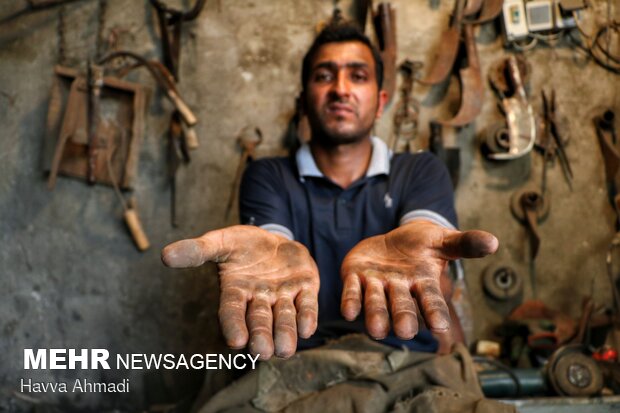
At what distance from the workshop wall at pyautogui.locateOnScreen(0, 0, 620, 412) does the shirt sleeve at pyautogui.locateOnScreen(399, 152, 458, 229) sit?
0.59m

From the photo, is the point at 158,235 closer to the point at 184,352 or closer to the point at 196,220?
the point at 196,220

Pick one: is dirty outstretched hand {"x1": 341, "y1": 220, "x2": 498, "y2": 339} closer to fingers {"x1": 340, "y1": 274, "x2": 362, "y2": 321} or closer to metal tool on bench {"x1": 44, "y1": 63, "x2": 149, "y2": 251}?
fingers {"x1": 340, "y1": 274, "x2": 362, "y2": 321}

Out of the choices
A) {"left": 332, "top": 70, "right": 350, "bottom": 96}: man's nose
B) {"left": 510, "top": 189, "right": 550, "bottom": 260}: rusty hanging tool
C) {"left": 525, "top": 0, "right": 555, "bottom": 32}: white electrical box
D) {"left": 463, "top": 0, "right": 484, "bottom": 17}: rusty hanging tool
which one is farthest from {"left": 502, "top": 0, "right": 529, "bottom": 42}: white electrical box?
{"left": 332, "top": 70, "right": 350, "bottom": 96}: man's nose

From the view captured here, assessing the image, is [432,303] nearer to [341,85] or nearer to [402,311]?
[402,311]

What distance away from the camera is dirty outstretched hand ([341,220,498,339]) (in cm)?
100

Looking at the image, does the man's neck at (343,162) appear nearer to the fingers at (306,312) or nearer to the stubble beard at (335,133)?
the stubble beard at (335,133)

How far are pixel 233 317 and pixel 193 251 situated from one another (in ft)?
0.51

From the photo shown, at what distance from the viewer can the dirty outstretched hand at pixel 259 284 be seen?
1.02 m

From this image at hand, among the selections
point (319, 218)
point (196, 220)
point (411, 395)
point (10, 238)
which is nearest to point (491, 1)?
point (319, 218)

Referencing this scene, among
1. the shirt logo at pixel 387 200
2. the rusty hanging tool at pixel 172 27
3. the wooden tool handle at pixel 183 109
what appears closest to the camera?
the shirt logo at pixel 387 200

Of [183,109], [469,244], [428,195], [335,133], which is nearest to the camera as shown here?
[469,244]

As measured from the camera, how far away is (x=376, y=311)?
1.04 metres

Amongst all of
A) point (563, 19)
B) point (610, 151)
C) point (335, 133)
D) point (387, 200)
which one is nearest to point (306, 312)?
point (387, 200)

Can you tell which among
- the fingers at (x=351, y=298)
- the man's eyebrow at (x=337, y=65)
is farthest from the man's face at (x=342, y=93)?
the fingers at (x=351, y=298)
